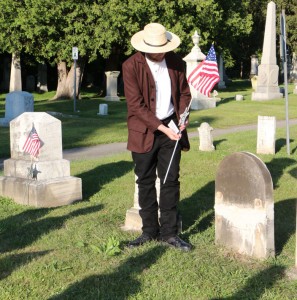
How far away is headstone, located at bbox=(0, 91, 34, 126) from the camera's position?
17766 mm

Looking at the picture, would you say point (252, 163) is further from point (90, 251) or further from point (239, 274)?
point (90, 251)

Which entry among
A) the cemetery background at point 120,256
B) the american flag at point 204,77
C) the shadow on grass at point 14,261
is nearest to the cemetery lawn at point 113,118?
the american flag at point 204,77

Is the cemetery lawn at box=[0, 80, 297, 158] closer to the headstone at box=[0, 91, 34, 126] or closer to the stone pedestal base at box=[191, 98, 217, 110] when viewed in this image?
the stone pedestal base at box=[191, 98, 217, 110]

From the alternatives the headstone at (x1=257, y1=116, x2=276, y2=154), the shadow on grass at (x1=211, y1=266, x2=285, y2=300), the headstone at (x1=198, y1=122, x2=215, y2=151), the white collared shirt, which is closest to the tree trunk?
the headstone at (x1=198, y1=122, x2=215, y2=151)

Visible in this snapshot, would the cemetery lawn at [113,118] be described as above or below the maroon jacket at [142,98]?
below

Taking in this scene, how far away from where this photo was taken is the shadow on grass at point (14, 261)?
4996 mm

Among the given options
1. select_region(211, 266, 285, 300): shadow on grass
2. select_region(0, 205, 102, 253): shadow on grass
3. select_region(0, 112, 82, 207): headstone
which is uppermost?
select_region(0, 112, 82, 207): headstone

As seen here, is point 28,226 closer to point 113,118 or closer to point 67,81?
point 113,118

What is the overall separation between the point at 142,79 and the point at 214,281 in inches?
77.0

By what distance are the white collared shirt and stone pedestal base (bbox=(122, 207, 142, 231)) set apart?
4.44 ft

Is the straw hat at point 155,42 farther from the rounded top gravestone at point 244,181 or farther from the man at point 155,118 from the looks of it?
the rounded top gravestone at point 244,181

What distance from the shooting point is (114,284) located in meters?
4.60

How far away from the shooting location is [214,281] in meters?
4.70

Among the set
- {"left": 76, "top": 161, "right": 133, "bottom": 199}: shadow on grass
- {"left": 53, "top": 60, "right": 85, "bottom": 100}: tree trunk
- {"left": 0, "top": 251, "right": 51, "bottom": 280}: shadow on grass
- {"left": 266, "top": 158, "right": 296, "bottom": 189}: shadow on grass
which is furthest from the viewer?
{"left": 53, "top": 60, "right": 85, "bottom": 100}: tree trunk
